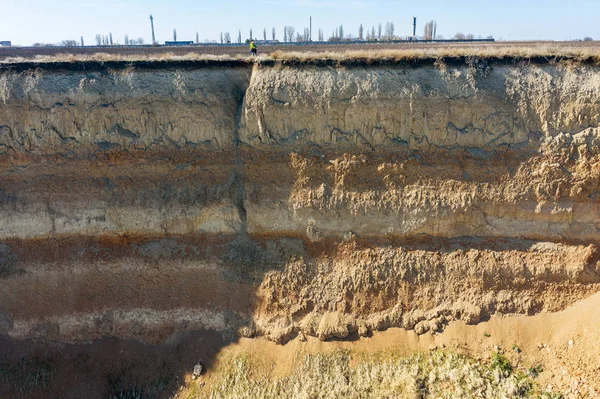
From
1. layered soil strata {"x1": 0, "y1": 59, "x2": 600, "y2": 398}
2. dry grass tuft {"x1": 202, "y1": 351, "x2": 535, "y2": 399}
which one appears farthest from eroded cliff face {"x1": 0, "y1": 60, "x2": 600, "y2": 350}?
dry grass tuft {"x1": 202, "y1": 351, "x2": 535, "y2": 399}

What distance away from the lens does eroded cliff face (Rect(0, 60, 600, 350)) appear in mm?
10023

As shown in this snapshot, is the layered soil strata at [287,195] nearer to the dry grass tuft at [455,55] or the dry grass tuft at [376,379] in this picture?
the dry grass tuft at [455,55]

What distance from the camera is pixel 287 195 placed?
1063cm

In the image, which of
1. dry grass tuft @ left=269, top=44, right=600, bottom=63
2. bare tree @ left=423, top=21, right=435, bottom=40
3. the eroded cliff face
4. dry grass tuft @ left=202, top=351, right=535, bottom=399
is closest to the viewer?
dry grass tuft @ left=202, top=351, right=535, bottom=399

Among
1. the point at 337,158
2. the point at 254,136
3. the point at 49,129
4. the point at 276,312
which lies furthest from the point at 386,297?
the point at 49,129

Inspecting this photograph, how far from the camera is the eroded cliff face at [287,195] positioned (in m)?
10.0

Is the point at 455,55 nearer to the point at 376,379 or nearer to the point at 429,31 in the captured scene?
the point at 376,379

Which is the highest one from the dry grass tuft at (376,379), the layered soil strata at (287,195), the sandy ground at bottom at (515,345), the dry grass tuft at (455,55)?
the dry grass tuft at (455,55)

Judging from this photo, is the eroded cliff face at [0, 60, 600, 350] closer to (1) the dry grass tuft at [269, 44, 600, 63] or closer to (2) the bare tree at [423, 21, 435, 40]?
(1) the dry grass tuft at [269, 44, 600, 63]

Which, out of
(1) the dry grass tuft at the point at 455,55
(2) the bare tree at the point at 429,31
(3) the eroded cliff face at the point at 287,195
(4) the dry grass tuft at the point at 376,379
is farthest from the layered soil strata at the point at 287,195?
(2) the bare tree at the point at 429,31

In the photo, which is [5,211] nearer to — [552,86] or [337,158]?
[337,158]

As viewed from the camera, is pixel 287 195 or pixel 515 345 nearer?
pixel 515 345

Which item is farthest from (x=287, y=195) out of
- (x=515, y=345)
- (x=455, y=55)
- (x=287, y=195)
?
(x=515, y=345)

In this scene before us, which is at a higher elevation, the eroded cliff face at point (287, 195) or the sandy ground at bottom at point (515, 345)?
the eroded cliff face at point (287, 195)
